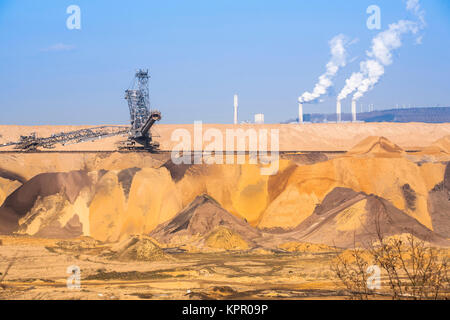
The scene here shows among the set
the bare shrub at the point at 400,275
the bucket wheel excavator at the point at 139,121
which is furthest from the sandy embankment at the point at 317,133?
the bare shrub at the point at 400,275

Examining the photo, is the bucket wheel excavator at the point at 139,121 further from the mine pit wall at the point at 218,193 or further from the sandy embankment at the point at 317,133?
the sandy embankment at the point at 317,133

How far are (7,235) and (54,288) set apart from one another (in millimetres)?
15444

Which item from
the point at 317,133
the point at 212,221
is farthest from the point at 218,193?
the point at 317,133

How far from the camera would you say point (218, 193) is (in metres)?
43.3

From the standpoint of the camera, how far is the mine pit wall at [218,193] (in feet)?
131

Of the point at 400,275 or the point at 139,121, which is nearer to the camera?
the point at 400,275

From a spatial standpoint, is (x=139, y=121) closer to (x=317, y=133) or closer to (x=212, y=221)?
(x=212, y=221)

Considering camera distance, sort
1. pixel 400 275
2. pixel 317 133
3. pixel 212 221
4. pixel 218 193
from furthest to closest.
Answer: pixel 317 133 → pixel 218 193 → pixel 212 221 → pixel 400 275

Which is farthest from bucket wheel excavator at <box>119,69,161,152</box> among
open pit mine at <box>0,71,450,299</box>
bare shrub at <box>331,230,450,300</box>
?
bare shrub at <box>331,230,450,300</box>

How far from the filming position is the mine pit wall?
131ft

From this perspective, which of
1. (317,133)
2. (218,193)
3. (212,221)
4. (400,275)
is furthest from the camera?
(317,133)

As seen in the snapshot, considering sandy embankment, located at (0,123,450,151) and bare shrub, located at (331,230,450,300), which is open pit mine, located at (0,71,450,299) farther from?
sandy embankment, located at (0,123,450,151)

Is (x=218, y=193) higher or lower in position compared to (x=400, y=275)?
higher
